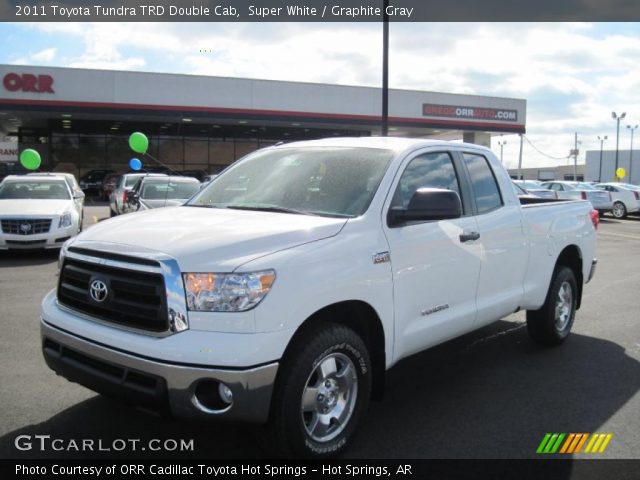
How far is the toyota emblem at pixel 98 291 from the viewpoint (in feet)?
10.7

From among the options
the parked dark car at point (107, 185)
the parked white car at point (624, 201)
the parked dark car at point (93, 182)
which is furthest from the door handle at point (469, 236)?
the parked dark car at point (93, 182)

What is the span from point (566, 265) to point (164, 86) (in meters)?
27.0

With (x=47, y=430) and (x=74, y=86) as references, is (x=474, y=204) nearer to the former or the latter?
(x=47, y=430)

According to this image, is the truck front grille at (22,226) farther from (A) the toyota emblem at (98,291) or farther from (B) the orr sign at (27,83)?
(B) the orr sign at (27,83)

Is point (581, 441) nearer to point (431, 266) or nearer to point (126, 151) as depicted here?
point (431, 266)

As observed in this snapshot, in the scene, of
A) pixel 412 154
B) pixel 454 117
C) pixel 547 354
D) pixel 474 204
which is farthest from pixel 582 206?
pixel 454 117

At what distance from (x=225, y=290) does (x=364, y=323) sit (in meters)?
1.06

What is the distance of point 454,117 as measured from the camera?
35.1 metres

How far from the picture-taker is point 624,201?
25641mm

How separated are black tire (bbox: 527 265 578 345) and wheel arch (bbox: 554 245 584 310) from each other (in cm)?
12

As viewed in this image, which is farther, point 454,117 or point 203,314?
point 454,117

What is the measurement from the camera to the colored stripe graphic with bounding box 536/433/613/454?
369 cm

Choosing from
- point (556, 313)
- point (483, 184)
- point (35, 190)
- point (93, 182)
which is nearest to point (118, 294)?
point (483, 184)

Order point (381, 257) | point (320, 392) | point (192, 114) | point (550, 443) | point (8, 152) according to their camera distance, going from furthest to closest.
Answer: point (8, 152), point (192, 114), point (550, 443), point (381, 257), point (320, 392)
